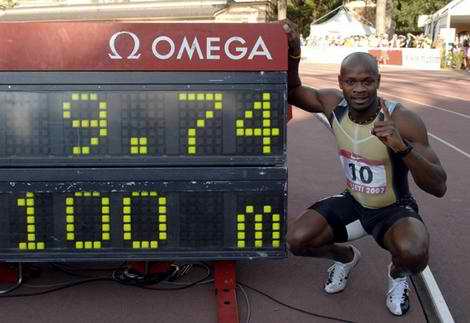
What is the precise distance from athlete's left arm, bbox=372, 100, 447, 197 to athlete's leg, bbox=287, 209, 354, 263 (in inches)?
26.5

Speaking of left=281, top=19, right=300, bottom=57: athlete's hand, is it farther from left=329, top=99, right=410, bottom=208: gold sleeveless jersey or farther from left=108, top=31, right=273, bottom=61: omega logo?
left=329, top=99, right=410, bottom=208: gold sleeveless jersey

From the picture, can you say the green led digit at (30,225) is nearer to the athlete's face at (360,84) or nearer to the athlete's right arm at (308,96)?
the athlete's right arm at (308,96)

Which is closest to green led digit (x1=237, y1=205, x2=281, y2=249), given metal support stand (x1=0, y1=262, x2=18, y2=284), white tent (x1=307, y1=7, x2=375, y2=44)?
metal support stand (x1=0, y1=262, x2=18, y2=284)

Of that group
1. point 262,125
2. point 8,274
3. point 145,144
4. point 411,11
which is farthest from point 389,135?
point 411,11

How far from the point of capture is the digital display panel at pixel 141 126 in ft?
11.7

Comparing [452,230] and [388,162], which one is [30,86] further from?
[452,230]

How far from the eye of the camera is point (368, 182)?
12.5 feet

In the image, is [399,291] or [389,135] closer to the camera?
[389,135]

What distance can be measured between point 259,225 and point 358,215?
0.68 m

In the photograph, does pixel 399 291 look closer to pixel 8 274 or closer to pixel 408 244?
pixel 408 244

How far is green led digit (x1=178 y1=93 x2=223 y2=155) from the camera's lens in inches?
141

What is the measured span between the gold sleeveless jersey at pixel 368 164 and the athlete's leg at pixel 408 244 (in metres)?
0.23

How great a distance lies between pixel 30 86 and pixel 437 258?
3222 mm

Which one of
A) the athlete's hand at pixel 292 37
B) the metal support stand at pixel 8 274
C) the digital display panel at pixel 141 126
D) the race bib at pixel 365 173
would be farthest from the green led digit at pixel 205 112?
the metal support stand at pixel 8 274
